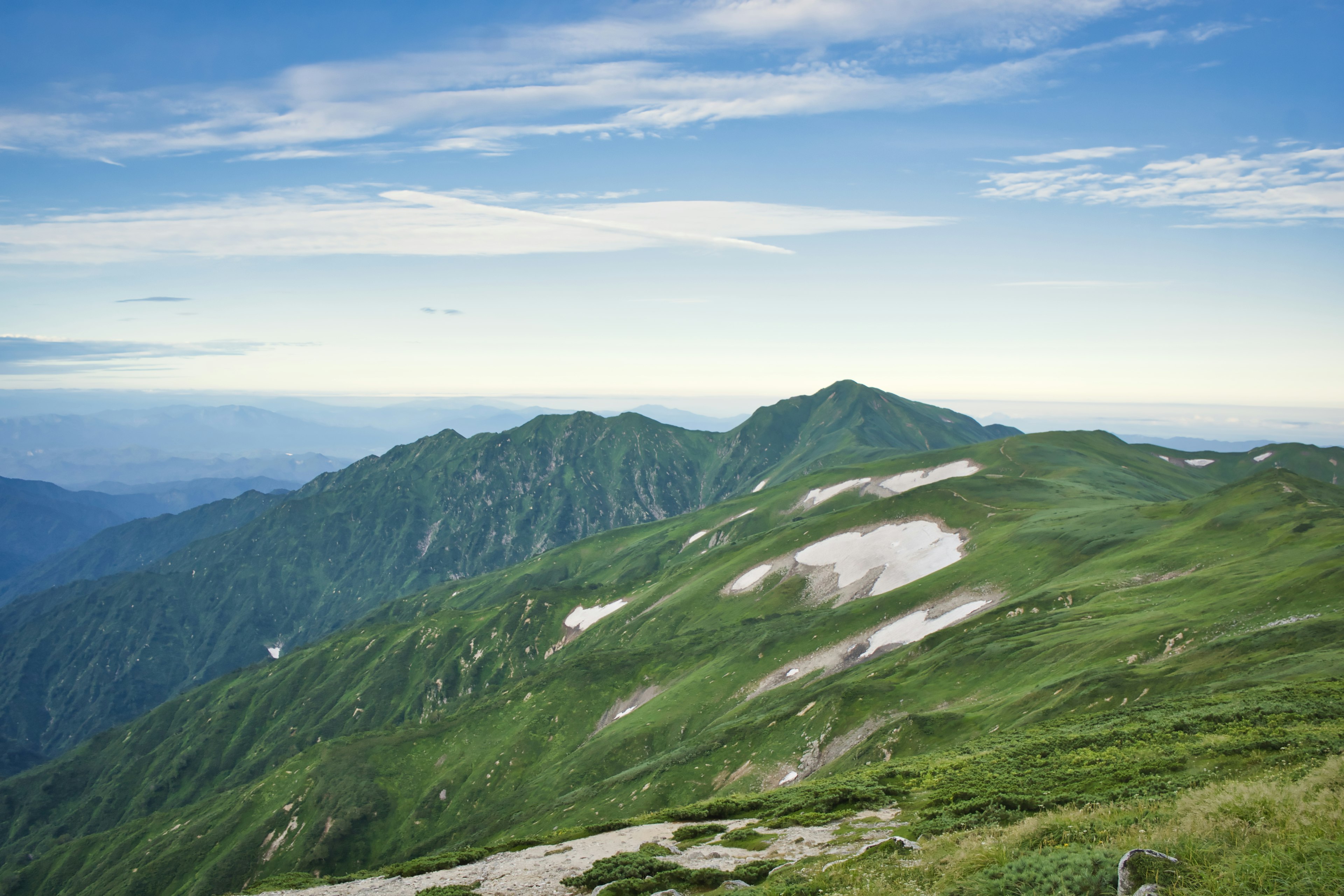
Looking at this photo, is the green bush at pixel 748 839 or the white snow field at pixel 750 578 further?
the white snow field at pixel 750 578

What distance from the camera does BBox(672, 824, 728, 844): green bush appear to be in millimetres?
38719

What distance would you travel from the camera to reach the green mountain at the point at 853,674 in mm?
56562

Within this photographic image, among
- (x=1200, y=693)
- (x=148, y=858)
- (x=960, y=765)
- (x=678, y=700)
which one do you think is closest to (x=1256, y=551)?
(x=1200, y=693)

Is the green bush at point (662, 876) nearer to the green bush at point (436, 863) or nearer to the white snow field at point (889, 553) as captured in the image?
the green bush at point (436, 863)

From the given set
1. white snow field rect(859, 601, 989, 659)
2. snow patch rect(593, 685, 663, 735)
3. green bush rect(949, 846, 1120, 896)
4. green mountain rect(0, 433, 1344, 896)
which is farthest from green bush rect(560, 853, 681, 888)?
snow patch rect(593, 685, 663, 735)

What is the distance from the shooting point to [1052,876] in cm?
1848

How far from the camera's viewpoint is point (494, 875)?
118 feet

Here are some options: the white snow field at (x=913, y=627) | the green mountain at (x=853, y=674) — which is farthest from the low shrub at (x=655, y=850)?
the white snow field at (x=913, y=627)

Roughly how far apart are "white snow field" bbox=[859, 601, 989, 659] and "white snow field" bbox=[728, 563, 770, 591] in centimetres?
5356

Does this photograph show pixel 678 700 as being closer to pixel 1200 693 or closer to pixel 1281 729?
pixel 1200 693

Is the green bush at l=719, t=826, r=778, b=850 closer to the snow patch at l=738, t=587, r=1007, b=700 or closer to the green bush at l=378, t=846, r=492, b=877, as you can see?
the green bush at l=378, t=846, r=492, b=877

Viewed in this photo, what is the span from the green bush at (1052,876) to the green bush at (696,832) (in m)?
21.5

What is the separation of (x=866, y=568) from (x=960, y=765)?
331ft

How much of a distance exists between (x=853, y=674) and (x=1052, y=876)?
256ft
